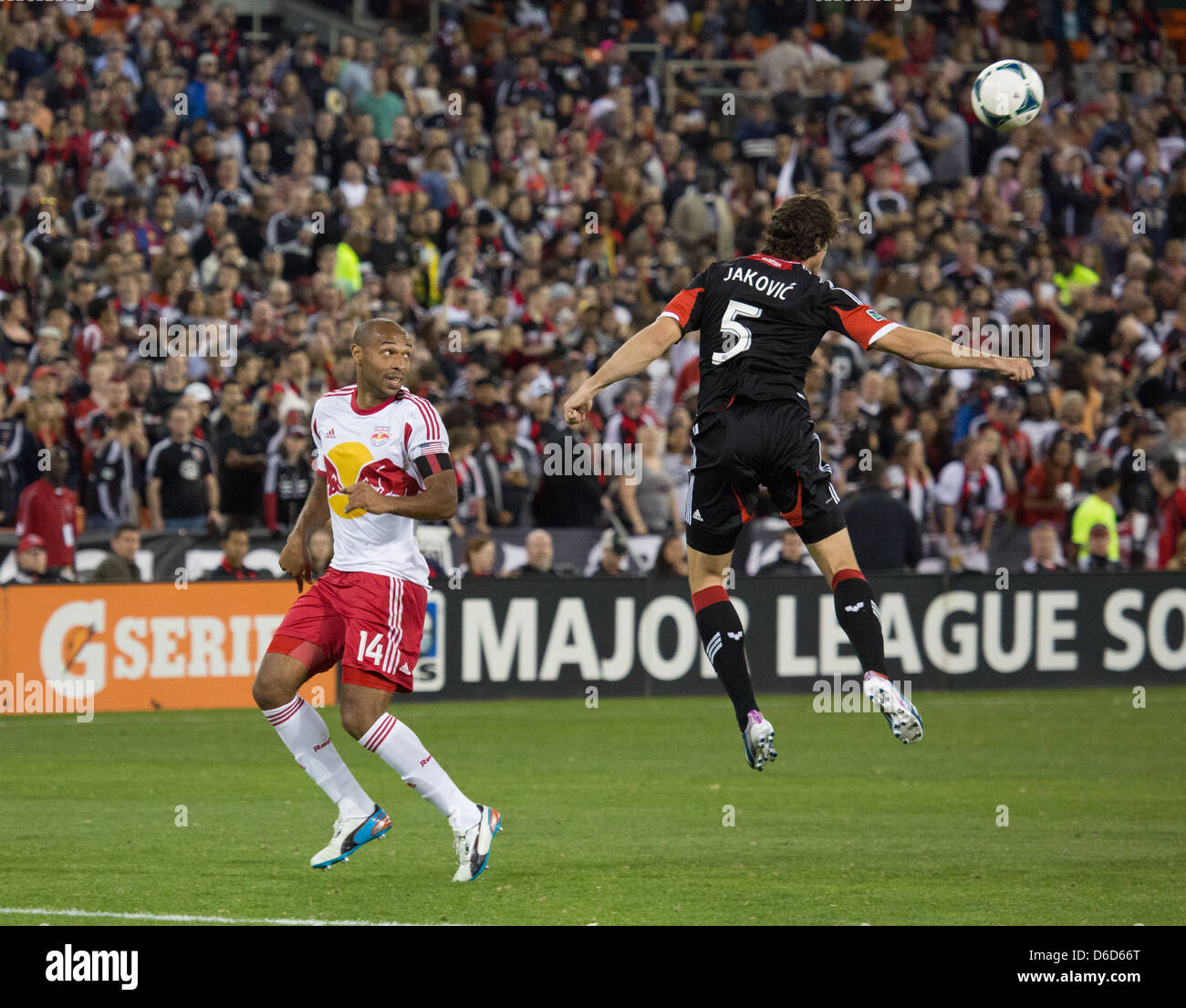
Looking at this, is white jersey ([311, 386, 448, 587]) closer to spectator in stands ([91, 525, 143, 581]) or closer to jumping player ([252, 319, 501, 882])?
jumping player ([252, 319, 501, 882])

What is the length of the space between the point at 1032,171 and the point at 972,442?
6.73 meters

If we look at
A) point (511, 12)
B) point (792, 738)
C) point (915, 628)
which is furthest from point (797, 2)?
point (792, 738)

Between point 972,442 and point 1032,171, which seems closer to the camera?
point 972,442

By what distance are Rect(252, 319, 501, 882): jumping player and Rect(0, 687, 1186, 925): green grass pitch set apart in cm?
43

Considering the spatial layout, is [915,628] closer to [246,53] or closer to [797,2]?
[246,53]

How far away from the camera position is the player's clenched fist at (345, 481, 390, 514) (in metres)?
7.77

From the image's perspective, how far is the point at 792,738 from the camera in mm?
14492

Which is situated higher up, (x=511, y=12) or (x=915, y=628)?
(x=511, y=12)

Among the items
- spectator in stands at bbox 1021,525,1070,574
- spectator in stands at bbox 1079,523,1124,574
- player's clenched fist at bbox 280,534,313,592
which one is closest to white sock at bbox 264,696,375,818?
player's clenched fist at bbox 280,534,313,592

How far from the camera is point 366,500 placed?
307 inches

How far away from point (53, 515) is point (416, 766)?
8.01 meters

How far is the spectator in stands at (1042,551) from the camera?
17516 mm
